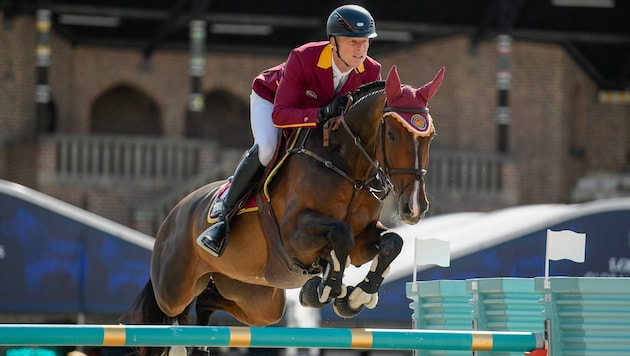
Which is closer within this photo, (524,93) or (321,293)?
(321,293)

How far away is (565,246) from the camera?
5961 mm

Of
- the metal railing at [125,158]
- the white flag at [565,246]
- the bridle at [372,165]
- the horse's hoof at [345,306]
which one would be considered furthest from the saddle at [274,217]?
the metal railing at [125,158]

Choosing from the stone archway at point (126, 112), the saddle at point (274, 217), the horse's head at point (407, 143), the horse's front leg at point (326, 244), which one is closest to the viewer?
the horse's head at point (407, 143)

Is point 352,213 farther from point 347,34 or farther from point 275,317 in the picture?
point 275,317

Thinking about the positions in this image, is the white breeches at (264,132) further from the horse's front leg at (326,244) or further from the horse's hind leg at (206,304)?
the horse's hind leg at (206,304)

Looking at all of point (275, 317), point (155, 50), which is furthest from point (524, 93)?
point (275, 317)

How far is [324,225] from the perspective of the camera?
20.7ft

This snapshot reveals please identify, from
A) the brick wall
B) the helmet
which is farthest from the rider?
the brick wall

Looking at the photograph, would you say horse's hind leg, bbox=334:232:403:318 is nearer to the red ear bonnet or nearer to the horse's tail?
the red ear bonnet

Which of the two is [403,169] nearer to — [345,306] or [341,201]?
[341,201]

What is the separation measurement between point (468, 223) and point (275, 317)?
7978mm

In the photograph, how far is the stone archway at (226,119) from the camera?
28.8 meters

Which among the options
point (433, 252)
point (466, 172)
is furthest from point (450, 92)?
point (433, 252)

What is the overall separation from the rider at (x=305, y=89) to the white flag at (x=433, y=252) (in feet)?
3.23
